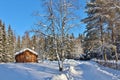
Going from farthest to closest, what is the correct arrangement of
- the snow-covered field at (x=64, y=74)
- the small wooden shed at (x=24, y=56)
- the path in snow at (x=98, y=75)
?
the small wooden shed at (x=24, y=56) < the snow-covered field at (x=64, y=74) < the path in snow at (x=98, y=75)

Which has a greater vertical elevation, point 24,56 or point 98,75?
point 24,56

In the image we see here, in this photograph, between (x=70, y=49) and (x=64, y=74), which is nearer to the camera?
(x=64, y=74)

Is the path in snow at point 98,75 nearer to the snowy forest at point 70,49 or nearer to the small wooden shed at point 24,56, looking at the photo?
the snowy forest at point 70,49

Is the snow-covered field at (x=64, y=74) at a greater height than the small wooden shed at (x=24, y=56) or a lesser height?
lesser

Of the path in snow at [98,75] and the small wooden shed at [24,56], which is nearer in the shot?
the path in snow at [98,75]

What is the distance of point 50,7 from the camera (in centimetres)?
2998

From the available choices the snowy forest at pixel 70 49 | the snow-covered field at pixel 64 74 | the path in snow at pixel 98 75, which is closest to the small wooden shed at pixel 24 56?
the snowy forest at pixel 70 49

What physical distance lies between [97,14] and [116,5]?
76.4 ft

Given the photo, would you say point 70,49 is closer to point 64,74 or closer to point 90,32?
point 90,32

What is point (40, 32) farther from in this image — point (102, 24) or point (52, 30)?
point (102, 24)

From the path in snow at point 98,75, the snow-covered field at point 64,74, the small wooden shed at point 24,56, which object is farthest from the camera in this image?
the small wooden shed at point 24,56

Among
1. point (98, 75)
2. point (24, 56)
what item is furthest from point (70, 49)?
point (98, 75)

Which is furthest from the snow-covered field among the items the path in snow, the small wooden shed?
the small wooden shed

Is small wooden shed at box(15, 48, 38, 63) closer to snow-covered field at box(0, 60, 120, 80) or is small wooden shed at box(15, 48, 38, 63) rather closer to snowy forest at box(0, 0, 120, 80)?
snowy forest at box(0, 0, 120, 80)
